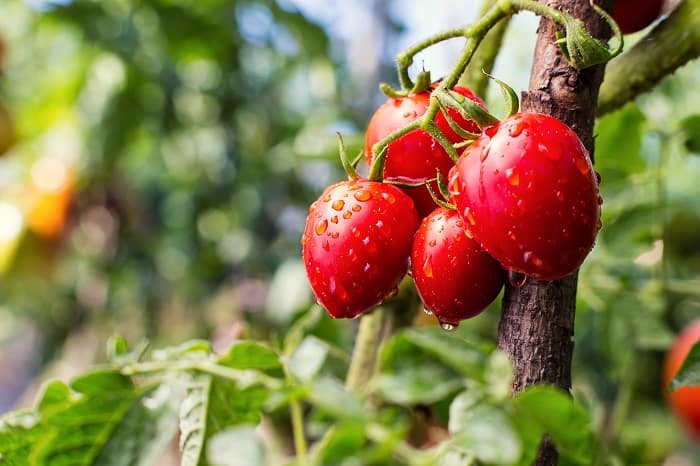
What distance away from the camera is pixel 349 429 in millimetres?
320

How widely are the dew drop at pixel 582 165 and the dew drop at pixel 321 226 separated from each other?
163mm

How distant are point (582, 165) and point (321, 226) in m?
0.17

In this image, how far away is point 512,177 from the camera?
0.43 m

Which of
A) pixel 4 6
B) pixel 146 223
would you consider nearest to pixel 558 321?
pixel 146 223

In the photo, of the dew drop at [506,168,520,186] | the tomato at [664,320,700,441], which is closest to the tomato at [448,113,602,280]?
the dew drop at [506,168,520,186]

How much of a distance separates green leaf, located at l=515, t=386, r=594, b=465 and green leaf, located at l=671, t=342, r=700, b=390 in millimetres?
124

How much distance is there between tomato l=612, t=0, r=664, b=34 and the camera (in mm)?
571

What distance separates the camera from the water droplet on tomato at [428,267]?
47cm

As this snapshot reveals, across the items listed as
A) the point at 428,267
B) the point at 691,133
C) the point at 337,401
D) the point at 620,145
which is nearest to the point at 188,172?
the point at 620,145

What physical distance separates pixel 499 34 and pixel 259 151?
3.59 ft

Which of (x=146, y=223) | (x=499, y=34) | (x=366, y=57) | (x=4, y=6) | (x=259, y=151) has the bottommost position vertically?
(x=146, y=223)

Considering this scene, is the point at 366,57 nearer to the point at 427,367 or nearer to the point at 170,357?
the point at 170,357

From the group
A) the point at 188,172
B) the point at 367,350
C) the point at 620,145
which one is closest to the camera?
the point at 367,350

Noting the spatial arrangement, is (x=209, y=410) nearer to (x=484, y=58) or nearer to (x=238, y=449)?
(x=238, y=449)
